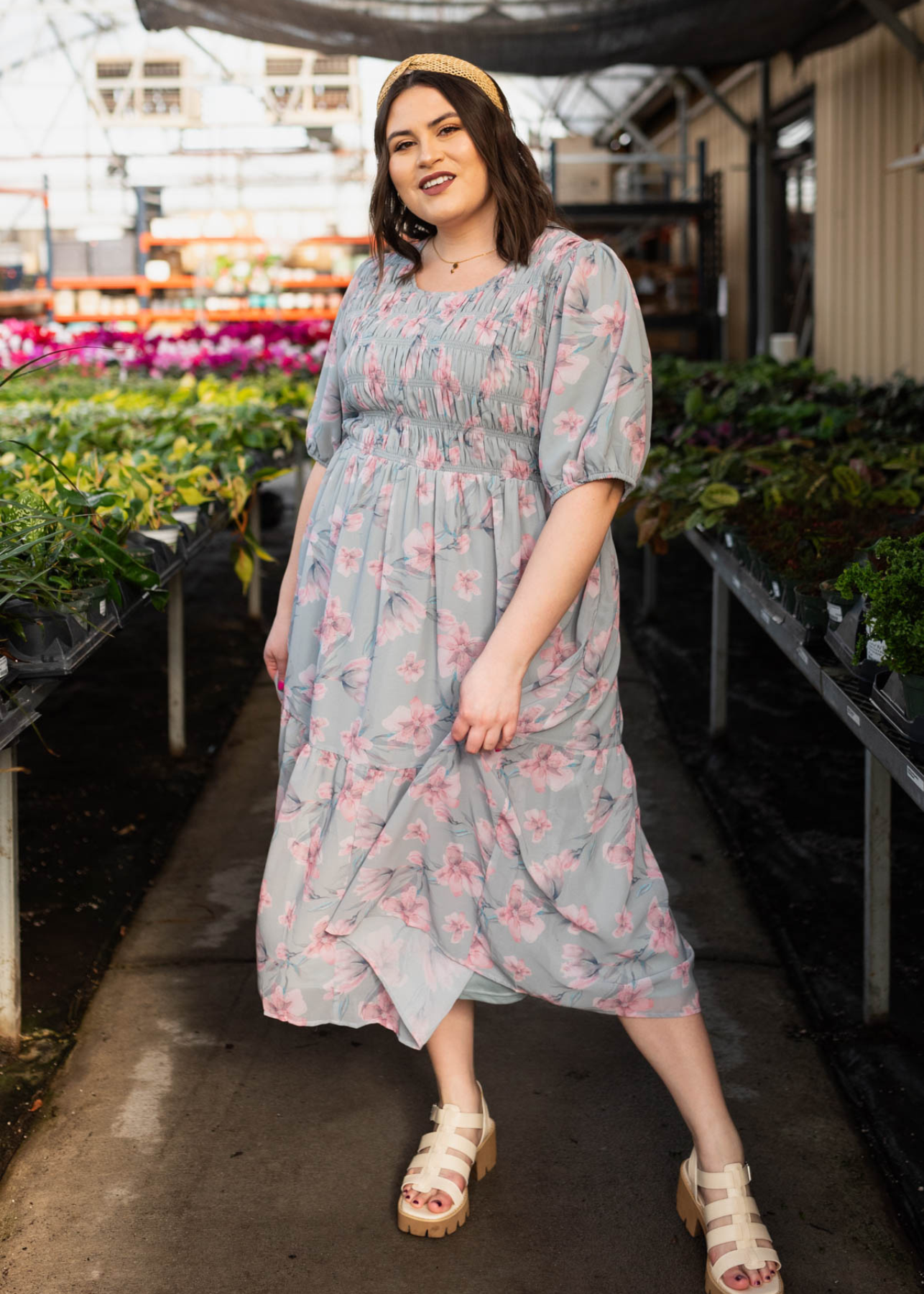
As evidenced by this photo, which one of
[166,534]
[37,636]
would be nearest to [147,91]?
[166,534]

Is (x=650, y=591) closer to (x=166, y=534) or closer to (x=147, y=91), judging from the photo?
(x=166, y=534)

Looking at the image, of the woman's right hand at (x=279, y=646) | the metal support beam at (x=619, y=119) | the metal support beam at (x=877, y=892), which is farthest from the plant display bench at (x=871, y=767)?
the metal support beam at (x=619, y=119)

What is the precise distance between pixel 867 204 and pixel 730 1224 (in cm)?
666

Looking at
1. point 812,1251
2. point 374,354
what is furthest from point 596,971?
point 374,354

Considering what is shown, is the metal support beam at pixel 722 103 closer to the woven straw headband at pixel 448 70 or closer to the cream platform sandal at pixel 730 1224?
the woven straw headband at pixel 448 70

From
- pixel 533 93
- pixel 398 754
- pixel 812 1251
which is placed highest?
pixel 533 93

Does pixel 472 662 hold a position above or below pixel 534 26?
below

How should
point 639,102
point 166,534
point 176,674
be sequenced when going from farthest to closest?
point 639,102
point 176,674
point 166,534

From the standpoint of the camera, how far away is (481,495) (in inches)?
59.5

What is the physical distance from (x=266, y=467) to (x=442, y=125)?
2.34 m

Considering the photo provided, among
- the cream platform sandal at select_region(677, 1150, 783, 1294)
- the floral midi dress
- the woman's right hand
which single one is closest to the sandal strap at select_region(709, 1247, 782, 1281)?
the cream platform sandal at select_region(677, 1150, 783, 1294)

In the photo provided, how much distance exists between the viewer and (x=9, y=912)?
1.94 m

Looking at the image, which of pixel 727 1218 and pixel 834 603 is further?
pixel 834 603

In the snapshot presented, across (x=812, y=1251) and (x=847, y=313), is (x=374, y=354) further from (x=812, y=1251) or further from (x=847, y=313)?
(x=847, y=313)
